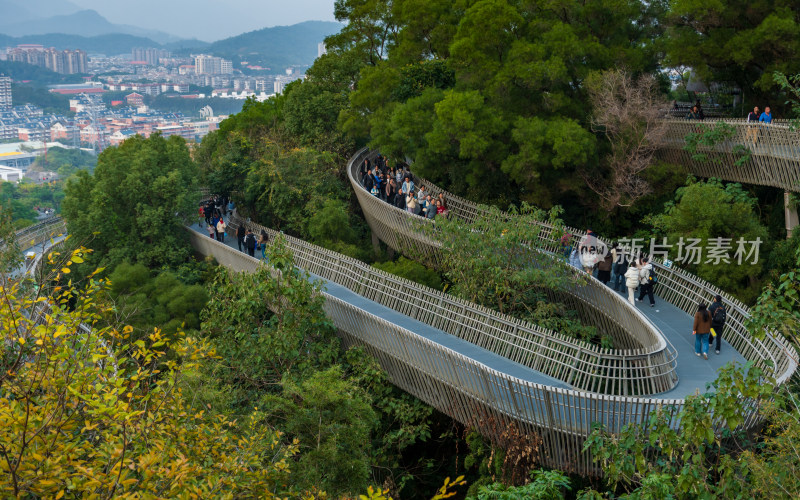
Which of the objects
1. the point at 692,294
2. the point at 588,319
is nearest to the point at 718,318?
the point at 692,294

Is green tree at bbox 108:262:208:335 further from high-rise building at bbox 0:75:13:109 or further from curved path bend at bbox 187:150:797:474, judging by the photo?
high-rise building at bbox 0:75:13:109

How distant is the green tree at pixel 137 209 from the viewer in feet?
81.7

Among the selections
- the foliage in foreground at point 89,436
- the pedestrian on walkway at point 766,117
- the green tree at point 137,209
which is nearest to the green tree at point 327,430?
the foliage in foreground at point 89,436

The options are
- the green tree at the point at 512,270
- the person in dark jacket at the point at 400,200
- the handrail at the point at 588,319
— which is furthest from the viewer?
the person in dark jacket at the point at 400,200

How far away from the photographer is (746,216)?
17.3m

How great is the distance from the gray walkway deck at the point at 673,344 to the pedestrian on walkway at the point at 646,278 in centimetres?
28

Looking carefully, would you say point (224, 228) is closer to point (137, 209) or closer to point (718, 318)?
point (137, 209)

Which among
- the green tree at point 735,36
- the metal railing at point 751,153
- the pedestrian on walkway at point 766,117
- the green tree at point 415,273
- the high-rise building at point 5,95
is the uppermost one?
the green tree at point 735,36

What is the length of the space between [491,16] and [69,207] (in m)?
15.4

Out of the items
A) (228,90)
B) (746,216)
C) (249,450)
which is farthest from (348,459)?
(228,90)

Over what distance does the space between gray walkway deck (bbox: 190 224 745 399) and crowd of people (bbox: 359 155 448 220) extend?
3.69 metres

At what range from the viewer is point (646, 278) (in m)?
16.0

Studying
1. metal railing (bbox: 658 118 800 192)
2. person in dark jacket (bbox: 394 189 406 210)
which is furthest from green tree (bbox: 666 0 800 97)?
person in dark jacket (bbox: 394 189 406 210)

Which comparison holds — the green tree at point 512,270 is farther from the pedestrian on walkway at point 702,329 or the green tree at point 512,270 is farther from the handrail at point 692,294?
the pedestrian on walkway at point 702,329
